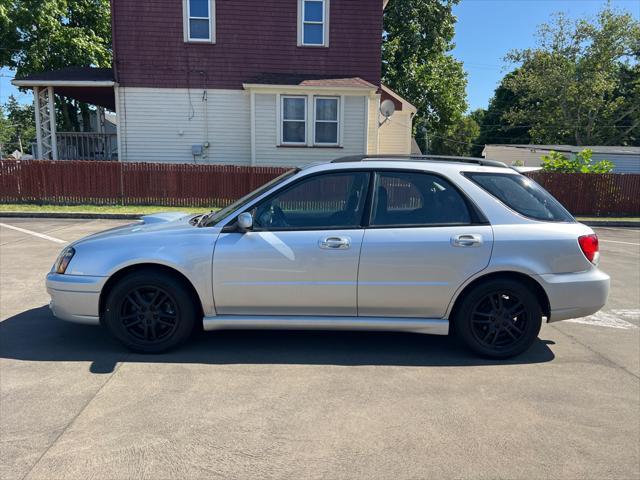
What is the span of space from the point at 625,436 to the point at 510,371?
1020 mm

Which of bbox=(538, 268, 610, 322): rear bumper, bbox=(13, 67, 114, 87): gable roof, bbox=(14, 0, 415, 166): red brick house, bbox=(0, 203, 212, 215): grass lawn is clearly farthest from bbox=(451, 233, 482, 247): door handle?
bbox=(13, 67, 114, 87): gable roof

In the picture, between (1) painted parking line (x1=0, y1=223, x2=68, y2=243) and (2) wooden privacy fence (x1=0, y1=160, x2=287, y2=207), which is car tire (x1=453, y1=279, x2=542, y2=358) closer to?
(1) painted parking line (x1=0, y1=223, x2=68, y2=243)

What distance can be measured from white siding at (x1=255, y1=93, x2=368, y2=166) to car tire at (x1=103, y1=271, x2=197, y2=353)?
12.7m

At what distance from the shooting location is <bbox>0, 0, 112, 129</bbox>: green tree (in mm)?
24391

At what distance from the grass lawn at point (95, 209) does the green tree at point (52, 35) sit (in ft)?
48.1

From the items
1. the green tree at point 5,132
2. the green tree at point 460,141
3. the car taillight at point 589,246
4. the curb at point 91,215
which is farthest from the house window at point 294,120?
the green tree at point 5,132

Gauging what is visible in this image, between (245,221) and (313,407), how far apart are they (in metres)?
1.56

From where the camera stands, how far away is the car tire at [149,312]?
4.07 m

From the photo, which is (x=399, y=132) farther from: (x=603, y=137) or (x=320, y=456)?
(x=320, y=456)

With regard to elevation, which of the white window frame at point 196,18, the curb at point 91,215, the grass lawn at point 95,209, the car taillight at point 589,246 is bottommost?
the curb at point 91,215

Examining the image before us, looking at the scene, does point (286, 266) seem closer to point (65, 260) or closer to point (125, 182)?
point (65, 260)

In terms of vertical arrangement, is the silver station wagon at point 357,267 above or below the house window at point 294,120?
below

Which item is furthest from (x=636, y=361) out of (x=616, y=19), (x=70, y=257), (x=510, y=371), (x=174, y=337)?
(x=616, y=19)

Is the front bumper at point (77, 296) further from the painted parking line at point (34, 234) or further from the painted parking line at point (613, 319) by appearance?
the painted parking line at point (34, 234)
